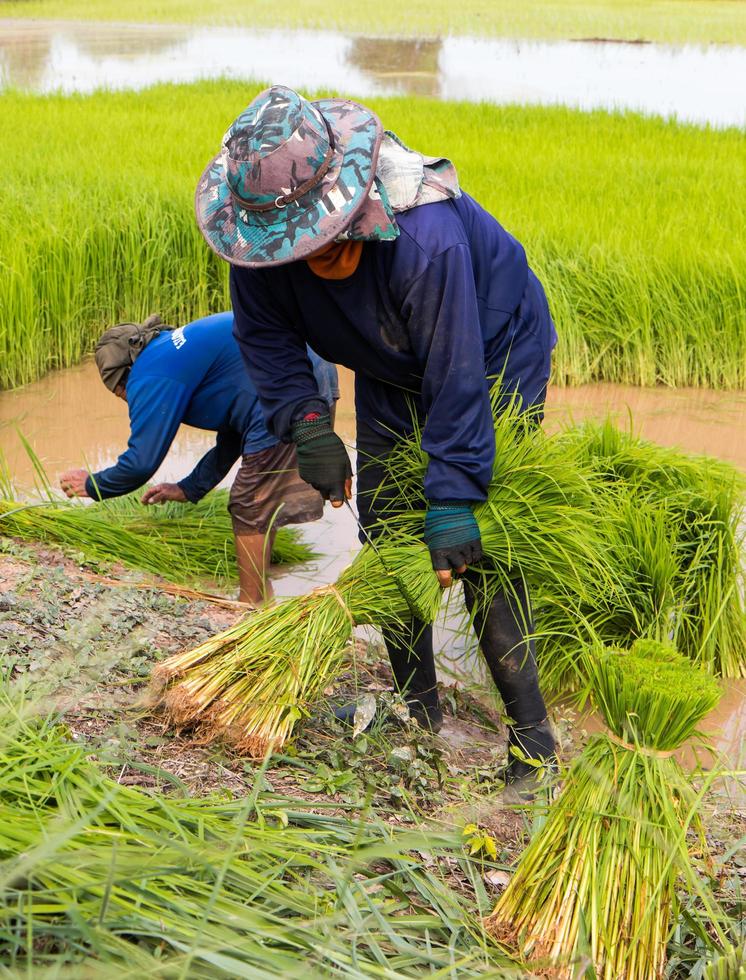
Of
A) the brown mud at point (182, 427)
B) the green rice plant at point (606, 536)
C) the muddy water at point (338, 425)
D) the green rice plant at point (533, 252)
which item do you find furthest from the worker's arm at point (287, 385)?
the green rice plant at point (533, 252)

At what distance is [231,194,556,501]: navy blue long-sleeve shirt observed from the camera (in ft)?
6.59

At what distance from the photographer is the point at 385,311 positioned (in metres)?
2.12

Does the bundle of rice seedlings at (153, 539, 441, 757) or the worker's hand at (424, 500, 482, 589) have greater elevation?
the worker's hand at (424, 500, 482, 589)

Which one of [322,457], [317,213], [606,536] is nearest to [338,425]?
[606,536]

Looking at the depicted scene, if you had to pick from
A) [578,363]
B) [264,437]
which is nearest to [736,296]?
[578,363]

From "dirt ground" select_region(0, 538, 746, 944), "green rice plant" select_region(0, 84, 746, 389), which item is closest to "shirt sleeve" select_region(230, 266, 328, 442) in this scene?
"dirt ground" select_region(0, 538, 746, 944)

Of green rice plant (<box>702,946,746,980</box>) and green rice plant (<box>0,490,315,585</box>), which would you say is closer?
green rice plant (<box>702,946,746,980</box>)

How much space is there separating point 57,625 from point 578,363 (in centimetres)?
325

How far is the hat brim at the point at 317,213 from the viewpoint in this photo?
1912 millimetres

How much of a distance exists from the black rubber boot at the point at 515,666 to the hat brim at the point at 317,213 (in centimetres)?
79

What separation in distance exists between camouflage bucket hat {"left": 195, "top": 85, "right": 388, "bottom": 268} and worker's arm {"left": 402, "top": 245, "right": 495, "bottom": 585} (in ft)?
0.60

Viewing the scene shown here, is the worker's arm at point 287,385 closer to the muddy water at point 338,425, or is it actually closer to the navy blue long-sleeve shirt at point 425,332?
the navy blue long-sleeve shirt at point 425,332

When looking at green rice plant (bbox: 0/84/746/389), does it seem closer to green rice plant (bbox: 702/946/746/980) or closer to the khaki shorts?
the khaki shorts

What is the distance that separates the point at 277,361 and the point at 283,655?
639mm
